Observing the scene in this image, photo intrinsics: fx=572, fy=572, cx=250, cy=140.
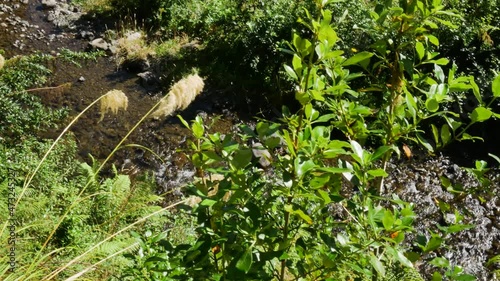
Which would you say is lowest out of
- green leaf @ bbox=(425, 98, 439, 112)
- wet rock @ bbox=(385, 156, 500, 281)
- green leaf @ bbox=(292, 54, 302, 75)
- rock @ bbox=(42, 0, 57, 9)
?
wet rock @ bbox=(385, 156, 500, 281)

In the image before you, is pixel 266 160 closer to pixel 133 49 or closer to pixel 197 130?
pixel 197 130

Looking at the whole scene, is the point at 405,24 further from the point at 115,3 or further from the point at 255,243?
the point at 115,3

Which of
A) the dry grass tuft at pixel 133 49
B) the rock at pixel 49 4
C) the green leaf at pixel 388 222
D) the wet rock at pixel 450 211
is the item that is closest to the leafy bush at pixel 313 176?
the green leaf at pixel 388 222

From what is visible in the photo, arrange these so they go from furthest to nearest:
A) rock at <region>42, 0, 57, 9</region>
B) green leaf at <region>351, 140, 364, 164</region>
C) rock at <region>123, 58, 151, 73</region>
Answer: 1. rock at <region>42, 0, 57, 9</region>
2. rock at <region>123, 58, 151, 73</region>
3. green leaf at <region>351, 140, 364, 164</region>

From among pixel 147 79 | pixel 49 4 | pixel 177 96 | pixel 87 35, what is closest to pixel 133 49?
pixel 147 79

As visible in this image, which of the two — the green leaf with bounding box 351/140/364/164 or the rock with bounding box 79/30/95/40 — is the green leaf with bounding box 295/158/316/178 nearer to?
the green leaf with bounding box 351/140/364/164

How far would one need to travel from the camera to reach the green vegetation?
5.32 feet

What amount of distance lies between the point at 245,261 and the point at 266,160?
391 centimetres

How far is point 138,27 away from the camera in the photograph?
906cm

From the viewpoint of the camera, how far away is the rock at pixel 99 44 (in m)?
8.59

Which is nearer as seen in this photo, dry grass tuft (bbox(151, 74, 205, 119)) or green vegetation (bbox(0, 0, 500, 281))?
green vegetation (bbox(0, 0, 500, 281))

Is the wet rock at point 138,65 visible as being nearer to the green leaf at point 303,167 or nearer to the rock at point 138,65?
the rock at point 138,65

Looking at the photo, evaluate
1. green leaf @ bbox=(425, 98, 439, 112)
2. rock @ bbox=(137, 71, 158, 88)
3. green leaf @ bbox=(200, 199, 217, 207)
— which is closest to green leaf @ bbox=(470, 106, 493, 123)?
green leaf @ bbox=(425, 98, 439, 112)

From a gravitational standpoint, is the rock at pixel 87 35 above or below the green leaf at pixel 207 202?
below
